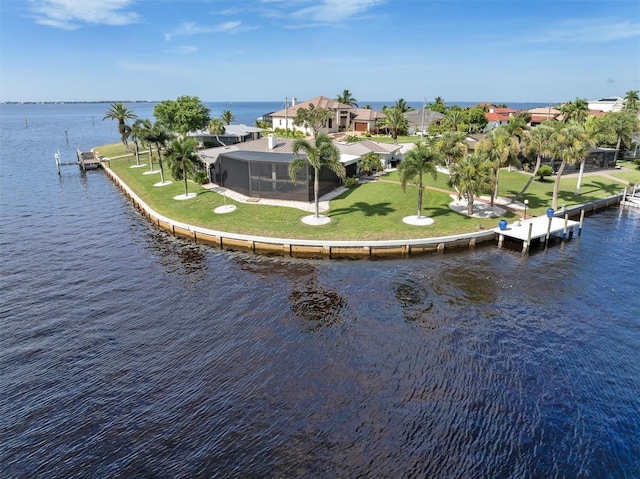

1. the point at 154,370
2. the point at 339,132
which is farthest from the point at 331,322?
the point at 339,132

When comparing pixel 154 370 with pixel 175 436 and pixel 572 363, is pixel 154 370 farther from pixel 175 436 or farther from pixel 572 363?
pixel 572 363

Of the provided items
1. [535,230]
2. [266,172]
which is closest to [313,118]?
[266,172]

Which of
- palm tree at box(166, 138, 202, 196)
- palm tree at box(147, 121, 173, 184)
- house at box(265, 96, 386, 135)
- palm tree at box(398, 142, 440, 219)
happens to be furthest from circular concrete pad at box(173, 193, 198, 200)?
house at box(265, 96, 386, 135)

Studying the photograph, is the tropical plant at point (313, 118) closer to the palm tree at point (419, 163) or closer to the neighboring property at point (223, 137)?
the neighboring property at point (223, 137)

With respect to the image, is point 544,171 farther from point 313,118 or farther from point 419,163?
point 313,118

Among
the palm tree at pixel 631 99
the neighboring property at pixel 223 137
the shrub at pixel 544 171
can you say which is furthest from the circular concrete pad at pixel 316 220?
the palm tree at pixel 631 99

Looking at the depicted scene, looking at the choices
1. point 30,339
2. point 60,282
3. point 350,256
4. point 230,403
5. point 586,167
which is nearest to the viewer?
point 230,403

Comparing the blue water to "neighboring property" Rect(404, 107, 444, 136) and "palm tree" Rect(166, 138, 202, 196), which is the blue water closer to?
"palm tree" Rect(166, 138, 202, 196)
